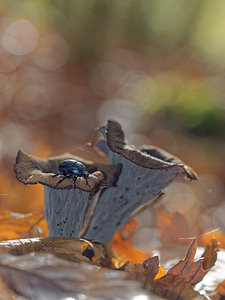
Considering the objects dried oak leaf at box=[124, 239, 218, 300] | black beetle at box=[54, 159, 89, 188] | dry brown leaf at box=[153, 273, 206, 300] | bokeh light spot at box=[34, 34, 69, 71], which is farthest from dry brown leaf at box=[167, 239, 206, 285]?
bokeh light spot at box=[34, 34, 69, 71]

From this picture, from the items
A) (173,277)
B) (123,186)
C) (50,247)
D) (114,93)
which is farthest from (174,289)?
(114,93)

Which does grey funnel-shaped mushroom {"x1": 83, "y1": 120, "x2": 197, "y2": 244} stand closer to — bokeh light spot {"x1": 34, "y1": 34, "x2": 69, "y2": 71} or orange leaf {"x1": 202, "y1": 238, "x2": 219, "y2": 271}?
orange leaf {"x1": 202, "y1": 238, "x2": 219, "y2": 271}

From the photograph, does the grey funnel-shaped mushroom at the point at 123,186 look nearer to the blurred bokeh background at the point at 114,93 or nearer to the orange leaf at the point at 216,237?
the blurred bokeh background at the point at 114,93

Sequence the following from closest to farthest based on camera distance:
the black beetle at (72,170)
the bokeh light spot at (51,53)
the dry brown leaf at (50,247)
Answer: the dry brown leaf at (50,247)
the black beetle at (72,170)
the bokeh light spot at (51,53)

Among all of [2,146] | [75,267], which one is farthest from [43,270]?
[2,146]

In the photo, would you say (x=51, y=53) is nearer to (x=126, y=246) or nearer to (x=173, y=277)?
(x=126, y=246)

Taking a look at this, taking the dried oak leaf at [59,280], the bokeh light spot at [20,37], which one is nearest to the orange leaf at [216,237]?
the dried oak leaf at [59,280]

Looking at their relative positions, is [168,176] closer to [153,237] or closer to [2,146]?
[153,237]
